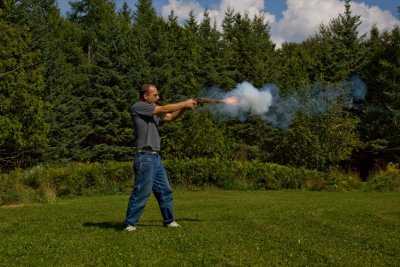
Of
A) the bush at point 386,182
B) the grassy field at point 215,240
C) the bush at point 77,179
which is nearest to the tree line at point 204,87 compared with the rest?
the bush at point 386,182

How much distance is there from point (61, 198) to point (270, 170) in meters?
8.71

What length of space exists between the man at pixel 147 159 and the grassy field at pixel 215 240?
0.32 m

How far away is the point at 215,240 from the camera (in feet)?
23.9

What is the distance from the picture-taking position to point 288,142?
29250 mm

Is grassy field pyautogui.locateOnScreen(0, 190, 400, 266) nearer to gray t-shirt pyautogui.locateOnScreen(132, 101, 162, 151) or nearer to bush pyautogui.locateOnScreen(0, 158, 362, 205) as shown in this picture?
gray t-shirt pyautogui.locateOnScreen(132, 101, 162, 151)

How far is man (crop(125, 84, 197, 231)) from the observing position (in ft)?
27.7

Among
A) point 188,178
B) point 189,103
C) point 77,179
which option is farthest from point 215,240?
point 188,178

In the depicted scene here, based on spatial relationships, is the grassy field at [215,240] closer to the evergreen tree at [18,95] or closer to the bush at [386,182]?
the bush at [386,182]

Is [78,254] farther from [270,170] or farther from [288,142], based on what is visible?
[288,142]

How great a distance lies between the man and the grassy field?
322mm

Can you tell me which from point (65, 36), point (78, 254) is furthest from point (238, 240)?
point (65, 36)

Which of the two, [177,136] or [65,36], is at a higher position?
[65,36]

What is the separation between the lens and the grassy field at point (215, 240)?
6.18 m

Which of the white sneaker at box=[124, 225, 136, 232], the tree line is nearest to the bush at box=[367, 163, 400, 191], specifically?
the tree line
